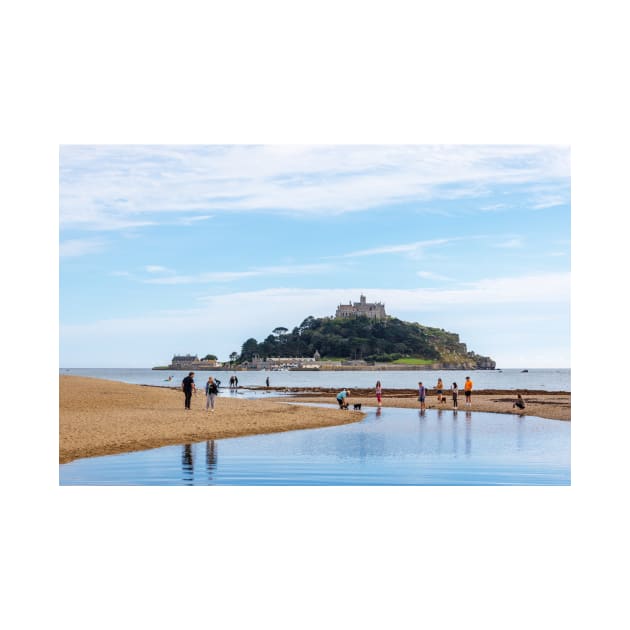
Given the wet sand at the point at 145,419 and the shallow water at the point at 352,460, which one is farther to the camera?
the wet sand at the point at 145,419

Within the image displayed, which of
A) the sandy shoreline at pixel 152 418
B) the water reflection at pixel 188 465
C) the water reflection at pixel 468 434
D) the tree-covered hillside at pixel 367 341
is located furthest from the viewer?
the tree-covered hillside at pixel 367 341

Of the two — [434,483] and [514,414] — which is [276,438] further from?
[514,414]

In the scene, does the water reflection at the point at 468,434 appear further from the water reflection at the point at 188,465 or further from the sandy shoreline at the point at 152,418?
the water reflection at the point at 188,465

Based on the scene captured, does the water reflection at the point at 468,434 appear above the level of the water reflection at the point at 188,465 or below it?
below

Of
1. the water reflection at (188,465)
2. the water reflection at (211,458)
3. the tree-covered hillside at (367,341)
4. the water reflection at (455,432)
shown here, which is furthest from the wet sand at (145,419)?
the tree-covered hillside at (367,341)

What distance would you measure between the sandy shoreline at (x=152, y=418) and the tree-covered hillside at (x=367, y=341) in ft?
422

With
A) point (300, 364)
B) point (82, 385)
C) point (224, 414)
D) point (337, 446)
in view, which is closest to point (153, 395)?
point (82, 385)

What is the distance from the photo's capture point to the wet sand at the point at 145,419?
23658 mm

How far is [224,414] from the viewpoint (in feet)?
113

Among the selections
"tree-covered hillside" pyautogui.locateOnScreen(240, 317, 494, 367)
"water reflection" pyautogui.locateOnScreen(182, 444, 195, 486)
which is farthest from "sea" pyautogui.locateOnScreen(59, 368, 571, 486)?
"tree-covered hillside" pyautogui.locateOnScreen(240, 317, 494, 367)

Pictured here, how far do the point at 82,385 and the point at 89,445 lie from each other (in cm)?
1959

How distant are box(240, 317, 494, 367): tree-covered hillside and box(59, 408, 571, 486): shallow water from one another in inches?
5726

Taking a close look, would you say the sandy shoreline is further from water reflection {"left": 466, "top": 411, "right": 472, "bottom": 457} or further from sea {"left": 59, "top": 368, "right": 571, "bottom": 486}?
water reflection {"left": 466, "top": 411, "right": 472, "bottom": 457}

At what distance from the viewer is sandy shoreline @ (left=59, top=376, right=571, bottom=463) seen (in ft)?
78.1
